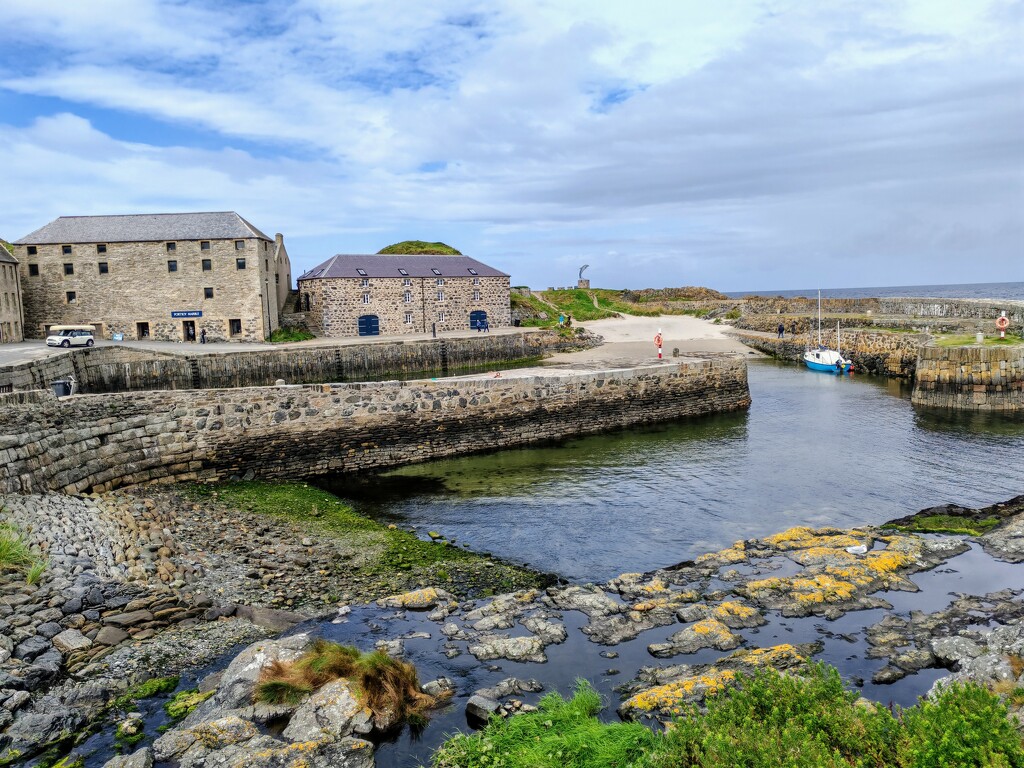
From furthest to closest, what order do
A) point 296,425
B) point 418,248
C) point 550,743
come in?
point 418,248, point 296,425, point 550,743

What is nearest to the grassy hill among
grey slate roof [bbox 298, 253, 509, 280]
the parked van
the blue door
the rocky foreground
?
grey slate roof [bbox 298, 253, 509, 280]

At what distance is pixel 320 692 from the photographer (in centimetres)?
751

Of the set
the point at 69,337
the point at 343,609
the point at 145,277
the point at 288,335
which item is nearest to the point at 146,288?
the point at 145,277

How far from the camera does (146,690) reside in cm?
823

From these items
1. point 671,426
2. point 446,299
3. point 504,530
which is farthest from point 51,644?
point 446,299

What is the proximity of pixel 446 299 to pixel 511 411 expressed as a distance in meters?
31.2

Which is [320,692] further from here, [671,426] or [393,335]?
[393,335]

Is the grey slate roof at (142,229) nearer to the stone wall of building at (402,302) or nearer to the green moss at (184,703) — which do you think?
the stone wall of building at (402,302)

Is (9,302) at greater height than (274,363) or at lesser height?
greater

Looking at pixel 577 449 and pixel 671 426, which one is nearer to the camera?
Answer: pixel 577 449

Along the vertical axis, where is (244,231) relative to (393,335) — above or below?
above

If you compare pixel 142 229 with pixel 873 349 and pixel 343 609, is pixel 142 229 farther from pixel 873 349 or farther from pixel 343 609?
pixel 873 349

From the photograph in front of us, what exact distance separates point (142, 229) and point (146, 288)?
409 centimetres

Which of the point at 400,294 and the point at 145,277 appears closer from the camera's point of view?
the point at 145,277
